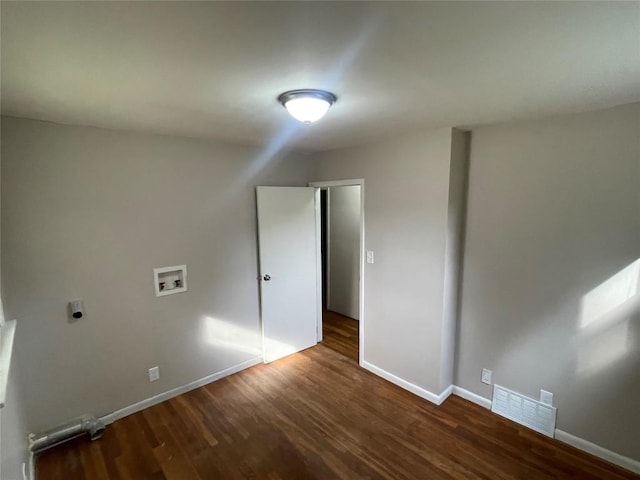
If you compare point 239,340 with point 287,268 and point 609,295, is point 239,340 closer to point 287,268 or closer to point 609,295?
point 287,268

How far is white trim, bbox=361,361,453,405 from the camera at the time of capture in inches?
107

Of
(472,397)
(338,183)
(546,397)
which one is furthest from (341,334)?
(546,397)

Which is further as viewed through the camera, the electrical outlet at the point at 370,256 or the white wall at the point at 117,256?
the electrical outlet at the point at 370,256

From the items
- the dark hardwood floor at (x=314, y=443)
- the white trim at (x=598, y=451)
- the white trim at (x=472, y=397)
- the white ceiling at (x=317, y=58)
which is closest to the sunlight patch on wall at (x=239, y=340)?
the dark hardwood floor at (x=314, y=443)

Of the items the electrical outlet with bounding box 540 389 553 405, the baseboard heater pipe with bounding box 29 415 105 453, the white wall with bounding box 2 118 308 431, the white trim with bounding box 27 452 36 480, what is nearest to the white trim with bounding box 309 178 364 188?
the white wall with bounding box 2 118 308 431

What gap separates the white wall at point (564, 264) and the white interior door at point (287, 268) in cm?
169

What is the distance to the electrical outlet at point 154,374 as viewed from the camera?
269cm

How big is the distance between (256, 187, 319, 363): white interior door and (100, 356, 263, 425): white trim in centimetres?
26

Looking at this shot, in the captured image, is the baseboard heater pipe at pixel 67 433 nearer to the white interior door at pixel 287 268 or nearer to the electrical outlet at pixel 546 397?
the white interior door at pixel 287 268

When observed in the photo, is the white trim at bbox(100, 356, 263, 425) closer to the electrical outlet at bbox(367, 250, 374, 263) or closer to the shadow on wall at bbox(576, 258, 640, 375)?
the electrical outlet at bbox(367, 250, 374, 263)

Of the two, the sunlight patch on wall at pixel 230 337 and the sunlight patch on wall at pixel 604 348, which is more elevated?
the sunlight patch on wall at pixel 604 348

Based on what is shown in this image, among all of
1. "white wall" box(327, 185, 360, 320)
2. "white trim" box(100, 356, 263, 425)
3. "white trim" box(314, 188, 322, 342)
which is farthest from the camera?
"white wall" box(327, 185, 360, 320)

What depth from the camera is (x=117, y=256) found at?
242cm

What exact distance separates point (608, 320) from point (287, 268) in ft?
8.69
